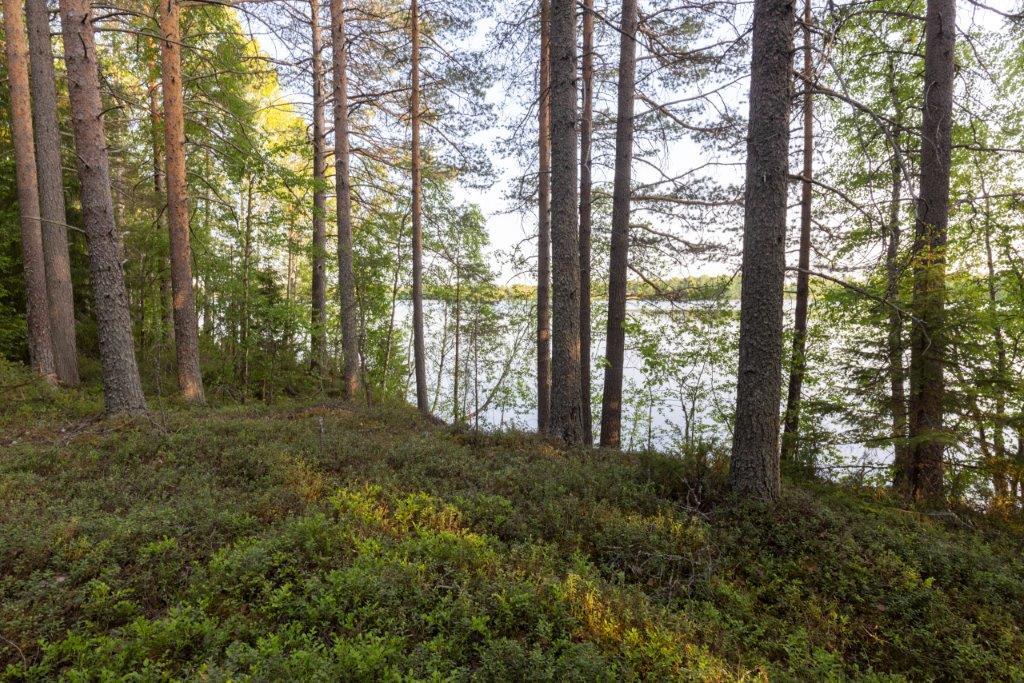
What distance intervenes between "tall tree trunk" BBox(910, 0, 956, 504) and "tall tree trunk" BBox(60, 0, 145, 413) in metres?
10.3

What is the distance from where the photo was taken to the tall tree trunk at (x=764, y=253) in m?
4.94

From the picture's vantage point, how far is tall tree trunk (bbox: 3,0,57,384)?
920 centimetres

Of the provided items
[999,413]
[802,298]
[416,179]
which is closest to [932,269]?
[999,413]

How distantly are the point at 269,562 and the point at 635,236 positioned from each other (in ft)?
28.9

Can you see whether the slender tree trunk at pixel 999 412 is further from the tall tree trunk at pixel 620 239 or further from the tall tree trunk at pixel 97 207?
the tall tree trunk at pixel 97 207

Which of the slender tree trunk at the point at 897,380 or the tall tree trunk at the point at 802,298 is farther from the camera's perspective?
the tall tree trunk at the point at 802,298

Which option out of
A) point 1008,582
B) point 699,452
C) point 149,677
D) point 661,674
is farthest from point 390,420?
point 1008,582

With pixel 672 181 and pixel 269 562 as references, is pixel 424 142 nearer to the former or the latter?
pixel 672 181

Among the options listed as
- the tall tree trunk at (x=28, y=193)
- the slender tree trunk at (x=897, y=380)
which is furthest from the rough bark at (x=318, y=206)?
the slender tree trunk at (x=897, y=380)

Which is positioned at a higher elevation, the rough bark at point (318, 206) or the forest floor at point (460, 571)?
the rough bark at point (318, 206)

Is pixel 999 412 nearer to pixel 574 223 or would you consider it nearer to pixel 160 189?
pixel 574 223

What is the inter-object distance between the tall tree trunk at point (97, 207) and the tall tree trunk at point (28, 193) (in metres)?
Answer: 3.80

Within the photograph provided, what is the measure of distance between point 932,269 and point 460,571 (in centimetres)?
653

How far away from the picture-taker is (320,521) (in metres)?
4.02
